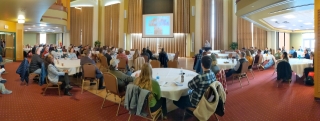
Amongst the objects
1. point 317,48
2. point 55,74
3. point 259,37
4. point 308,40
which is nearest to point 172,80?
point 55,74

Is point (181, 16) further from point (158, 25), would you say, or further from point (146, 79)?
point (146, 79)

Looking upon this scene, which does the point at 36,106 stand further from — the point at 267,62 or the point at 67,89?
the point at 267,62

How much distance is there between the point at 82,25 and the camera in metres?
23.5

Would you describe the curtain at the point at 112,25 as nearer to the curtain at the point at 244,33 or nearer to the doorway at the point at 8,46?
the doorway at the point at 8,46

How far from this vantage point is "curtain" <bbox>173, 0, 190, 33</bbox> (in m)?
18.5

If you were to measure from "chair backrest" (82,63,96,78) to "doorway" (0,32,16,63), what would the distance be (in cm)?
1094

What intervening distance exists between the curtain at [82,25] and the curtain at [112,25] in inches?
75.3

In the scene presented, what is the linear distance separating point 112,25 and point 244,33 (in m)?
12.5

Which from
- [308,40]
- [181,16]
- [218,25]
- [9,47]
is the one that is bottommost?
[9,47]

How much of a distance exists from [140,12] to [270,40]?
11.1 meters

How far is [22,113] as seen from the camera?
421cm

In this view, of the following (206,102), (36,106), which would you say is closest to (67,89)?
(36,106)

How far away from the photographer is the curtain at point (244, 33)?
1678cm

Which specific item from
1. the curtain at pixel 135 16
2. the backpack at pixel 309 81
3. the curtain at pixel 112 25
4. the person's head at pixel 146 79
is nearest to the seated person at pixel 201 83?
the person's head at pixel 146 79
